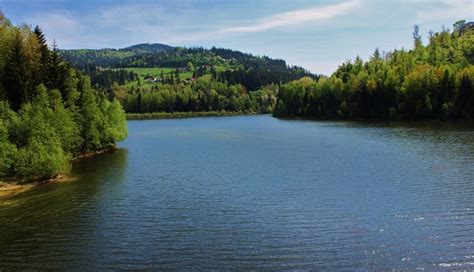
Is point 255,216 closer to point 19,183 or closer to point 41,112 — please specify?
point 19,183

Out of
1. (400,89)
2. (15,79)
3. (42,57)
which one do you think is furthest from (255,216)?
(400,89)

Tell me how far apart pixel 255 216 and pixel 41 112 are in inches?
1280

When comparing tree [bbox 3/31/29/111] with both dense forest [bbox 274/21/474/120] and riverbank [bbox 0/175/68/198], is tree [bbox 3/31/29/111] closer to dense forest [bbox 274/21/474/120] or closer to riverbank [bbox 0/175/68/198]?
riverbank [bbox 0/175/68/198]

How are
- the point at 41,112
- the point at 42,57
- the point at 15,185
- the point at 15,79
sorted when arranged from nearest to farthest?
1. the point at 15,185
2. the point at 41,112
3. the point at 15,79
4. the point at 42,57

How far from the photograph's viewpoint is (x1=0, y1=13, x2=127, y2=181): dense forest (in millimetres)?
48906

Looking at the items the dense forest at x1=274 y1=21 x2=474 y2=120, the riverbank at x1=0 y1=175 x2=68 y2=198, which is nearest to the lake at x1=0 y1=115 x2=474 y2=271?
the riverbank at x1=0 y1=175 x2=68 y2=198

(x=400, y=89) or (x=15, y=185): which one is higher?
(x=400, y=89)

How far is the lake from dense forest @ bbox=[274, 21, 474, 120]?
68.7 metres

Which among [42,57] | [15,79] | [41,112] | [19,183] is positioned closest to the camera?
[19,183]

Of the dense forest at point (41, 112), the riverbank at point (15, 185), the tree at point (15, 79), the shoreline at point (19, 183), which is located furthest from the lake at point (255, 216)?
the tree at point (15, 79)

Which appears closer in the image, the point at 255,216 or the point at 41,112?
the point at 255,216

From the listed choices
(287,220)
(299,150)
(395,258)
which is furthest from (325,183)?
(299,150)

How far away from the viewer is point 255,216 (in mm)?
34375

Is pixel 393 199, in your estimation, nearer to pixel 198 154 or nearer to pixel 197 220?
pixel 197 220
